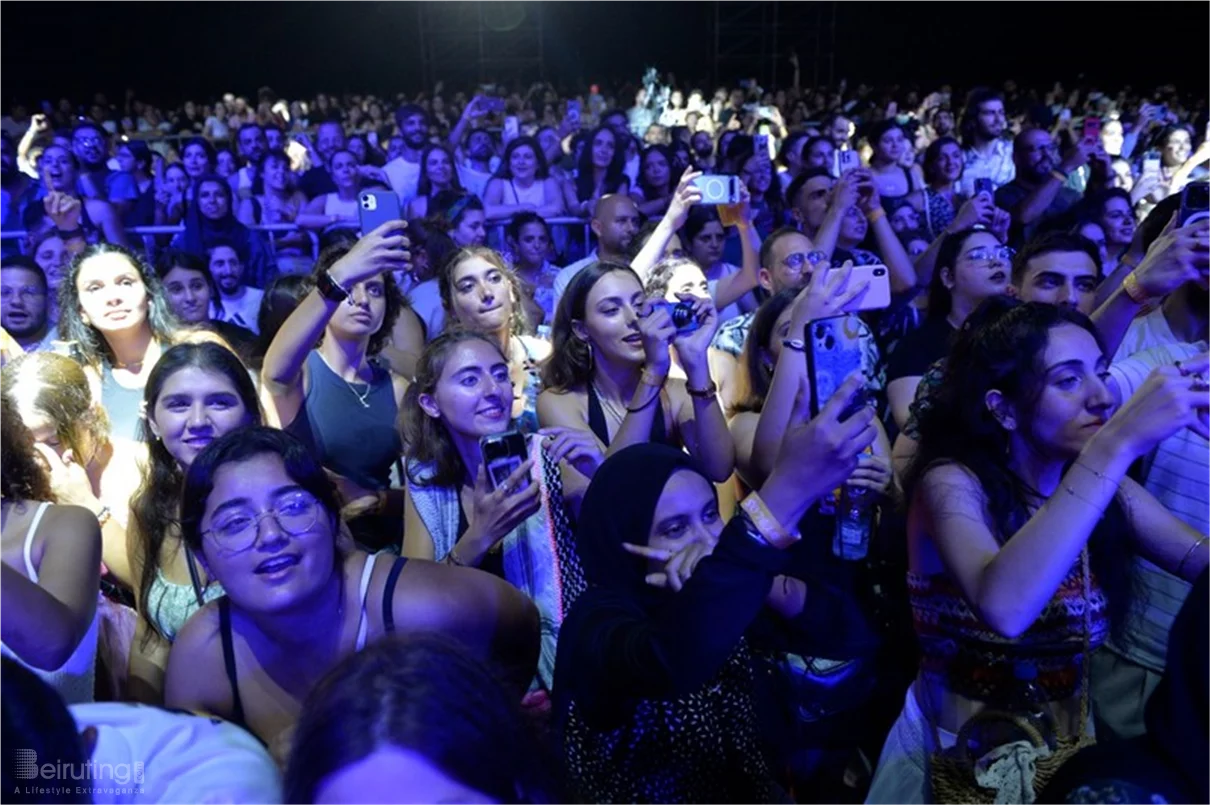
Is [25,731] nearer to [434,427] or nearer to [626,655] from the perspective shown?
[626,655]

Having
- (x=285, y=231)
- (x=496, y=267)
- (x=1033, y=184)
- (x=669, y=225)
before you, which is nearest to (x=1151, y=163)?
(x=1033, y=184)

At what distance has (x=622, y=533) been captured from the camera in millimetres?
1539

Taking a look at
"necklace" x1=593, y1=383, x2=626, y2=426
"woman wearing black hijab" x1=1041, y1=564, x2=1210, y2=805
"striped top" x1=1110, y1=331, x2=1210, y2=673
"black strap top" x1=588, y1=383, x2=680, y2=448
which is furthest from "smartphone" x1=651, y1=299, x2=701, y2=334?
"woman wearing black hijab" x1=1041, y1=564, x2=1210, y2=805

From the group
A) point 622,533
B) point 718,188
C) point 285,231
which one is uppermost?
point 285,231

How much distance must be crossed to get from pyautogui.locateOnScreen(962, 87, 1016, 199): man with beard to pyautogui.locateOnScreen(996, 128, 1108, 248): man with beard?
0.98m

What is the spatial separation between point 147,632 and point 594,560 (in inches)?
41.2

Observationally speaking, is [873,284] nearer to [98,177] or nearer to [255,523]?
[255,523]

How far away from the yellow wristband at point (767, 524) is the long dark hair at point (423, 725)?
37cm

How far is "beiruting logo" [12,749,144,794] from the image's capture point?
0.95m

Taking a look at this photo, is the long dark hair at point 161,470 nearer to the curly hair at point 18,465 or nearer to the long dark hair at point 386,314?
the curly hair at point 18,465

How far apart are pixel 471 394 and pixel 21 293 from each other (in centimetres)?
183

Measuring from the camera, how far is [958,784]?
1.58 meters

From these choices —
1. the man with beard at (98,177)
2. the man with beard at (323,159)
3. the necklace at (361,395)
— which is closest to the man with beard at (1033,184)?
the necklace at (361,395)

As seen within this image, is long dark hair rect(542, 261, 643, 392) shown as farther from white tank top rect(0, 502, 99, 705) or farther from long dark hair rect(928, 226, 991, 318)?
white tank top rect(0, 502, 99, 705)
